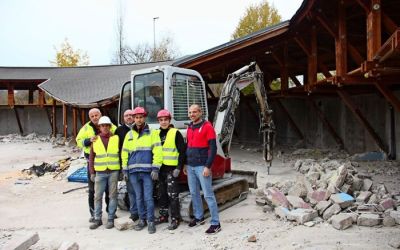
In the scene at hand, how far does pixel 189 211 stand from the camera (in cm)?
636

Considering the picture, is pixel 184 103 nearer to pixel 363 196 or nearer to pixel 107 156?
pixel 107 156

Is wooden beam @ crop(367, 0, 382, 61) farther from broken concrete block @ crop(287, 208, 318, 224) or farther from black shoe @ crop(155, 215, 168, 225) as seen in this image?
black shoe @ crop(155, 215, 168, 225)

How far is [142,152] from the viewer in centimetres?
611

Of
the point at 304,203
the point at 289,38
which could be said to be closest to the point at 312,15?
the point at 289,38

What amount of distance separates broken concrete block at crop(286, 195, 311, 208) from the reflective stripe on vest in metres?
2.20

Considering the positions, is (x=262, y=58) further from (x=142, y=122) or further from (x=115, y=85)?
(x=142, y=122)

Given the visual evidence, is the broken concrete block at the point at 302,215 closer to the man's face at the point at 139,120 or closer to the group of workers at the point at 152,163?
the group of workers at the point at 152,163

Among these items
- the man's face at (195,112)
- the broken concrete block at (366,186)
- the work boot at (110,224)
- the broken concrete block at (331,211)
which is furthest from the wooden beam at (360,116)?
the work boot at (110,224)

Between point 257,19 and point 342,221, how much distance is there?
3659 centimetres

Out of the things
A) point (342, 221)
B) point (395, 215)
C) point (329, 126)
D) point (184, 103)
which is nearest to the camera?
point (342, 221)

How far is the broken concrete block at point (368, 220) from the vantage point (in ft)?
19.4

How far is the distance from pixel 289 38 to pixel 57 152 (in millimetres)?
12448

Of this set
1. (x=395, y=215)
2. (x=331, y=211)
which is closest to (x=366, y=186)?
(x=395, y=215)

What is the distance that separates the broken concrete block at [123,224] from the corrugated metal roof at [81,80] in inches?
450
